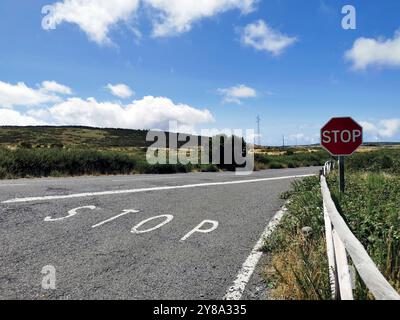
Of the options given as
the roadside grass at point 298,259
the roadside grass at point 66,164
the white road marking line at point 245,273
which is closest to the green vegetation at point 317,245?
the roadside grass at point 298,259

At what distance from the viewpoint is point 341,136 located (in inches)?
346

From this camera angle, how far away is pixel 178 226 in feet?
24.7

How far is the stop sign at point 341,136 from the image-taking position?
28.7ft

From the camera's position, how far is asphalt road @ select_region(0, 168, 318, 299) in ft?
14.2

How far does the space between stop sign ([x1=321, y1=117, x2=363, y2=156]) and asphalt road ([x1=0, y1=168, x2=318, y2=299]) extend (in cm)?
223

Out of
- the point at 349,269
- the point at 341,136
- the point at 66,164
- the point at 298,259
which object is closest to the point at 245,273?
the point at 298,259

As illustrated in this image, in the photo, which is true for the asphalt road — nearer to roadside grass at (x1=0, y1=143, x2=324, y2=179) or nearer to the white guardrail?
the white guardrail

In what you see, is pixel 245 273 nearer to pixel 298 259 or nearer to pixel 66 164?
pixel 298 259

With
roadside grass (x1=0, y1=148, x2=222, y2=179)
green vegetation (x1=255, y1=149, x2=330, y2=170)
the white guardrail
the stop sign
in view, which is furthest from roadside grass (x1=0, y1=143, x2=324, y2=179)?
the white guardrail

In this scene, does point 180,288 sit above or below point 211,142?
below

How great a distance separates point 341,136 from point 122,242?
5.82m
